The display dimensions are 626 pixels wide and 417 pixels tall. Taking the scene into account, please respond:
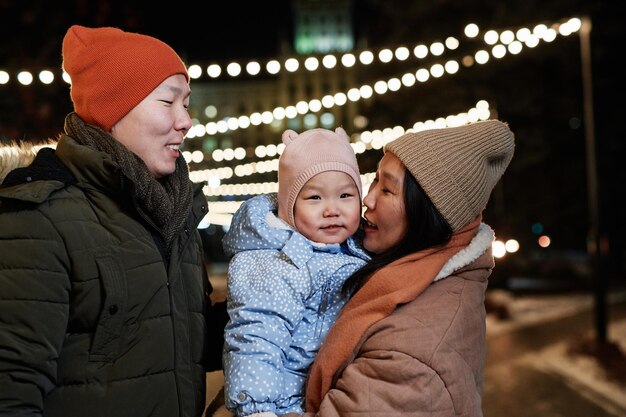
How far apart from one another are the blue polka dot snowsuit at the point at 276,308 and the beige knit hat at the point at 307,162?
0.44 ft

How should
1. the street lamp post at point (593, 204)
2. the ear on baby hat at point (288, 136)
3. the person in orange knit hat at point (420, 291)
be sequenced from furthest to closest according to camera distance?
1. the street lamp post at point (593, 204)
2. the ear on baby hat at point (288, 136)
3. the person in orange knit hat at point (420, 291)

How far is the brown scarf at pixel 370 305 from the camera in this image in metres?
2.31

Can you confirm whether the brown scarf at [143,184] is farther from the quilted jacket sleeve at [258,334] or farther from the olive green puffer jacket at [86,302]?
the quilted jacket sleeve at [258,334]

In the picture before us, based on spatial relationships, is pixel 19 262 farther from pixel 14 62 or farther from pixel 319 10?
pixel 319 10

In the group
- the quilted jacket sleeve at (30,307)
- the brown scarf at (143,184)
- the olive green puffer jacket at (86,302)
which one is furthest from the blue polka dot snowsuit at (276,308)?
the quilted jacket sleeve at (30,307)

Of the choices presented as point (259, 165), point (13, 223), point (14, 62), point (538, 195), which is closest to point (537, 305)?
point (538, 195)

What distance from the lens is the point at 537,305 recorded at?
16.2m

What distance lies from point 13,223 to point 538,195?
883 inches

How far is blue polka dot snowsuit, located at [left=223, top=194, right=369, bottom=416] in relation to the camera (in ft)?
7.79

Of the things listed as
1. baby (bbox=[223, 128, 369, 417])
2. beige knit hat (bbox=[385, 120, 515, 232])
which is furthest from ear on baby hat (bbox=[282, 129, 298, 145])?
beige knit hat (bbox=[385, 120, 515, 232])

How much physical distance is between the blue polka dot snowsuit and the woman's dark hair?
93 millimetres

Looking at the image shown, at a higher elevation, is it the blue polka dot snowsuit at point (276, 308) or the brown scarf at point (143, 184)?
the brown scarf at point (143, 184)

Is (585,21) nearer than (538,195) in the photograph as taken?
Yes

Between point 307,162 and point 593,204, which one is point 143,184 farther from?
point 593,204
